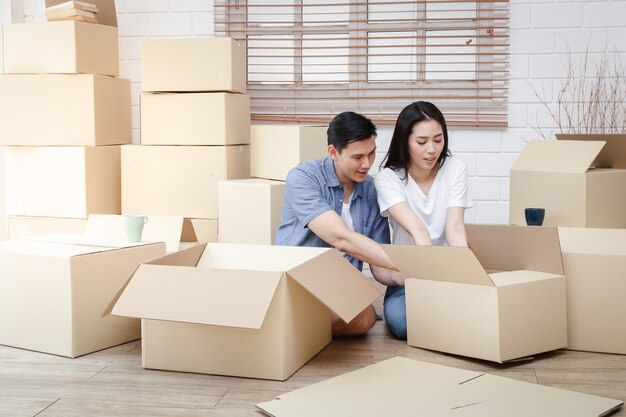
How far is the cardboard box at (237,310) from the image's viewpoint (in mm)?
2162

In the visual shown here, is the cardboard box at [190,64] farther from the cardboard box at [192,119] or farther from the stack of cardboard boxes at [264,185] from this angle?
the stack of cardboard boxes at [264,185]

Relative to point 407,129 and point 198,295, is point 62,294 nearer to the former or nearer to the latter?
point 198,295

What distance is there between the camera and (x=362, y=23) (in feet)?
13.5

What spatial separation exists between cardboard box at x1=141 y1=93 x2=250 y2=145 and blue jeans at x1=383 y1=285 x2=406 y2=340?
1.12 m

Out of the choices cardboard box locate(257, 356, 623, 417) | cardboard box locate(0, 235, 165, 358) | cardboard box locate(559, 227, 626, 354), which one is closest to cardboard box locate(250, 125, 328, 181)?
cardboard box locate(0, 235, 165, 358)

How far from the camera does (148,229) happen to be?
3.10 meters

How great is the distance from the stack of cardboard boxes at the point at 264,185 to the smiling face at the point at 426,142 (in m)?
0.73

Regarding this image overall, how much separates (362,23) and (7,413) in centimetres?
275

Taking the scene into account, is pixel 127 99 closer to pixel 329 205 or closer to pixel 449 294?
pixel 329 205

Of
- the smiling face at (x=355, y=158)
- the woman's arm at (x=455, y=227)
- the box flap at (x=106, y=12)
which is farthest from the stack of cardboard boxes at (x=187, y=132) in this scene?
the woman's arm at (x=455, y=227)

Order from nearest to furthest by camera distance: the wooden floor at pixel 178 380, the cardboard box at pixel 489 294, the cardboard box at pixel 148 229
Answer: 1. the wooden floor at pixel 178 380
2. the cardboard box at pixel 489 294
3. the cardboard box at pixel 148 229

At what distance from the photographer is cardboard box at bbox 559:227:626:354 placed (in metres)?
2.54

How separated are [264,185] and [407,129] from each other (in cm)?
74

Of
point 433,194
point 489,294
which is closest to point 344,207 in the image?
point 433,194
